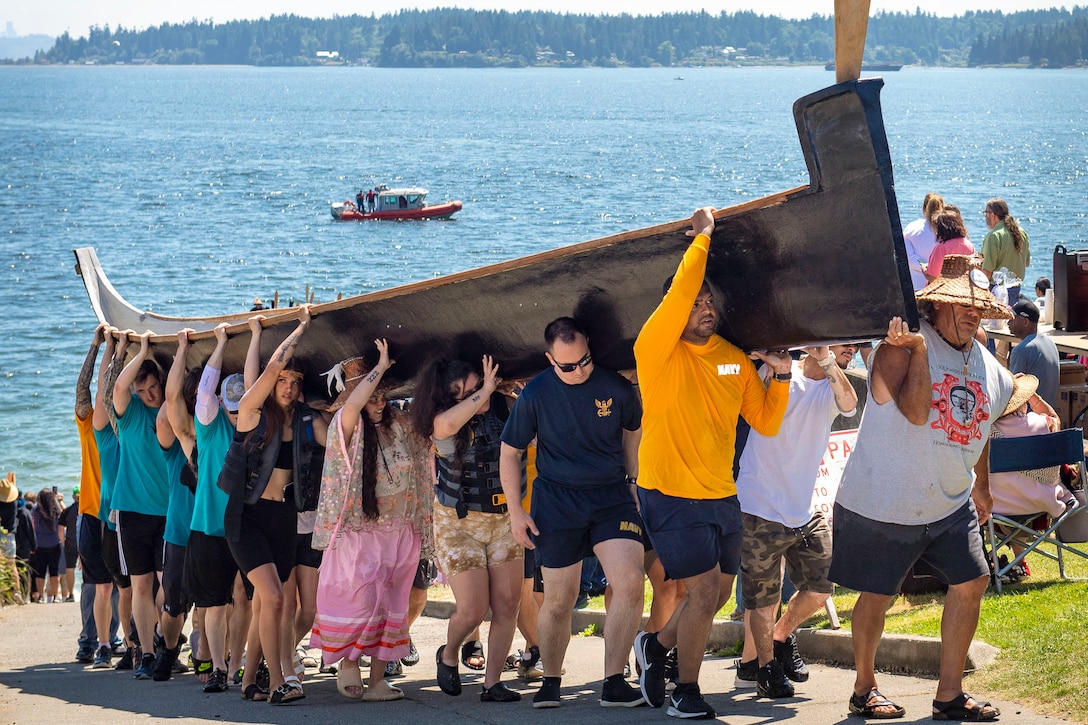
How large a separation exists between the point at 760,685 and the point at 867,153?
2.48m

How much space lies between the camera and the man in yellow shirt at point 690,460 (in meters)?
5.83

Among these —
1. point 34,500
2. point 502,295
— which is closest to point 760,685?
point 502,295

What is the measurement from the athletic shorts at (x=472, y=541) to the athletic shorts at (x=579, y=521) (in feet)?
1.51

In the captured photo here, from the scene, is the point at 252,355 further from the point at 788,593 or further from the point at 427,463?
the point at 788,593

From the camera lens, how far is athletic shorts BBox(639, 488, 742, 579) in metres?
5.84

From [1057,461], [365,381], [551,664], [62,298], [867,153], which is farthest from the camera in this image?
[62,298]

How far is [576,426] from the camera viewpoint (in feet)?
20.4

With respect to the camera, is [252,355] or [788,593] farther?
[788,593]

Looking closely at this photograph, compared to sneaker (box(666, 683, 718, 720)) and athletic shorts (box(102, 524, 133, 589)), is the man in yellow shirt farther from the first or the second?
athletic shorts (box(102, 524, 133, 589))

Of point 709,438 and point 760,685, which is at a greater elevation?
point 709,438

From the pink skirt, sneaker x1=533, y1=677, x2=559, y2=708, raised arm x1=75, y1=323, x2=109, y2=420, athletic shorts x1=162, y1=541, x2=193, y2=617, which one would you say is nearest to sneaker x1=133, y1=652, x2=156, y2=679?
athletic shorts x1=162, y1=541, x2=193, y2=617

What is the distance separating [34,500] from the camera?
16.8 metres

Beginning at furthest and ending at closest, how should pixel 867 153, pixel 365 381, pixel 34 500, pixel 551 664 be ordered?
pixel 34 500 → pixel 365 381 → pixel 551 664 → pixel 867 153

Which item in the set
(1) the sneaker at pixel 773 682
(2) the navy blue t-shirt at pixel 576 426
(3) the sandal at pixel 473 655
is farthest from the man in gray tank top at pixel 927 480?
(3) the sandal at pixel 473 655
